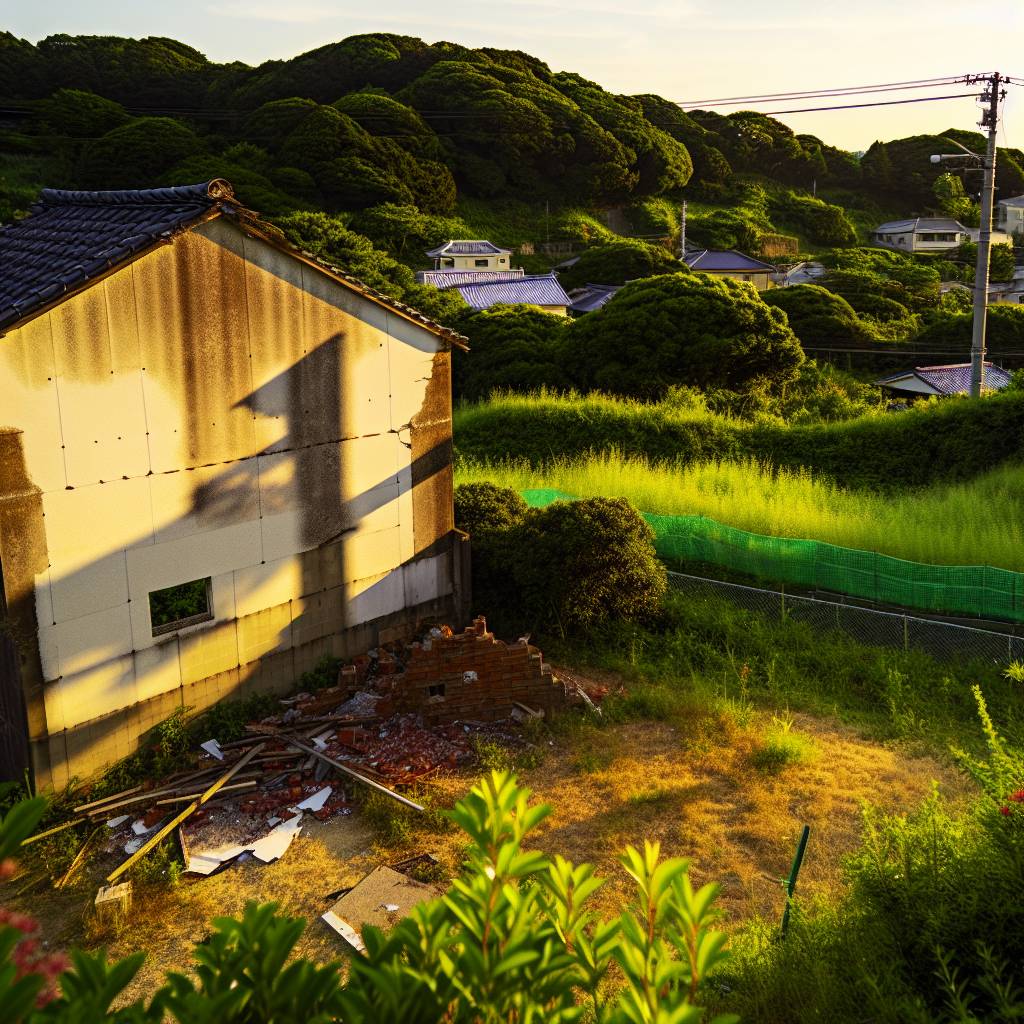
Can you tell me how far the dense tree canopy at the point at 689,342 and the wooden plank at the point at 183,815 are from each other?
59.8 feet

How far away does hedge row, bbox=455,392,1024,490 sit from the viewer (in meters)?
19.3

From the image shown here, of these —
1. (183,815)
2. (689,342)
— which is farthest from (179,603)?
(689,342)

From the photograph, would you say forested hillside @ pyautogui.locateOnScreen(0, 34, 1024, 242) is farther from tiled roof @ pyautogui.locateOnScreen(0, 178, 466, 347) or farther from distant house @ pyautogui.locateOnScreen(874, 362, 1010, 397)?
tiled roof @ pyautogui.locateOnScreen(0, 178, 466, 347)

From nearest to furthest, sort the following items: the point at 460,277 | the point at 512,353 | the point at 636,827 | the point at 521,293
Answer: the point at 636,827 → the point at 512,353 → the point at 521,293 → the point at 460,277

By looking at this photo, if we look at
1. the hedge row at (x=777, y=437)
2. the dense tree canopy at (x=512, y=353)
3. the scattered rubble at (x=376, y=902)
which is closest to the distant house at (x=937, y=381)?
the hedge row at (x=777, y=437)

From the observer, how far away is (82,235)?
1024 centimetres

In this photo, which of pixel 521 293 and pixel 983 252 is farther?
pixel 521 293

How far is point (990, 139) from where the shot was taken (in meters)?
23.9

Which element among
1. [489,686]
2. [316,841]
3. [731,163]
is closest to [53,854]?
[316,841]

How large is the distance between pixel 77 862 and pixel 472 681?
14.2 ft

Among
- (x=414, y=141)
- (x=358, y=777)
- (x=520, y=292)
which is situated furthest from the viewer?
(x=414, y=141)

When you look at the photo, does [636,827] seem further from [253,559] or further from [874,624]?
[874,624]

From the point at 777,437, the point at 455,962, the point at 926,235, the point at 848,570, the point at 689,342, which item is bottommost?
the point at 848,570

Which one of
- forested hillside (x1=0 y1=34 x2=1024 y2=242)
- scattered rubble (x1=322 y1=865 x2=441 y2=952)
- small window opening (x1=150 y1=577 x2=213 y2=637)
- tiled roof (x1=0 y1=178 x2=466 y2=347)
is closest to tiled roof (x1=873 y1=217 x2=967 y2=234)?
forested hillside (x1=0 y1=34 x2=1024 y2=242)
